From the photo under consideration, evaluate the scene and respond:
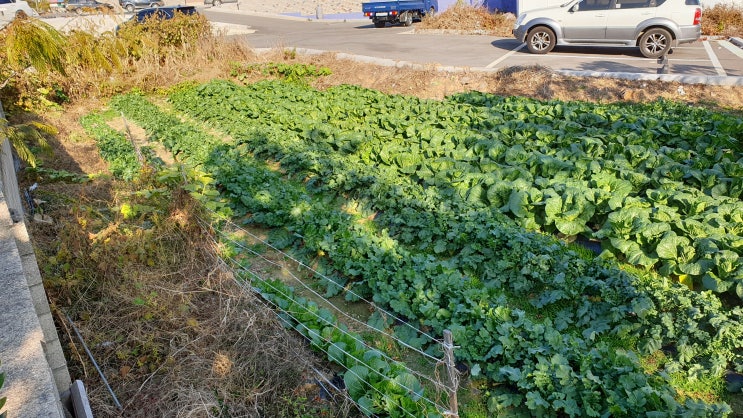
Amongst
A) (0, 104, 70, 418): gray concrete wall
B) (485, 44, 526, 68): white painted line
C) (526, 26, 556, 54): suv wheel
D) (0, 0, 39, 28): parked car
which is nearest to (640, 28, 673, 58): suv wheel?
(526, 26, 556, 54): suv wheel

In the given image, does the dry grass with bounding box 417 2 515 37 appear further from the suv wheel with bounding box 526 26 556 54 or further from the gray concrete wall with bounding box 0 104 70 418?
the gray concrete wall with bounding box 0 104 70 418

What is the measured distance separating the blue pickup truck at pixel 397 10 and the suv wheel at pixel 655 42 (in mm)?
11897

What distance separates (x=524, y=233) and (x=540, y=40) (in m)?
12.3

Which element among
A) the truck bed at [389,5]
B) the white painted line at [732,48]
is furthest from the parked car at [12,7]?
the white painted line at [732,48]

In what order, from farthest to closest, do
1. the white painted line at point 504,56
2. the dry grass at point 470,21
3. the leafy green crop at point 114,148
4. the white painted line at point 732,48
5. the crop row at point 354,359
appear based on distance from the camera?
1. the dry grass at point 470,21
2. the white painted line at point 732,48
3. the white painted line at point 504,56
4. the leafy green crop at point 114,148
5. the crop row at point 354,359

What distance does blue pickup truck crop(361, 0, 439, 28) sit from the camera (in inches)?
979

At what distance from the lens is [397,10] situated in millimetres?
25016

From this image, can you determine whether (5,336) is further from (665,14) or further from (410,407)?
(665,14)

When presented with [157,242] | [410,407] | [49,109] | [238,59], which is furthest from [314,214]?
[238,59]

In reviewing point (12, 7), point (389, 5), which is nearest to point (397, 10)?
point (389, 5)

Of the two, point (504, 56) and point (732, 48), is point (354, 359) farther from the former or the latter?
point (732, 48)

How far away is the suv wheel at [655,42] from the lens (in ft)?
46.8

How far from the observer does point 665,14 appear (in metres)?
14.2

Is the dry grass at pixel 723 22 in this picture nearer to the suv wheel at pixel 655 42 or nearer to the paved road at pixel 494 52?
the paved road at pixel 494 52
